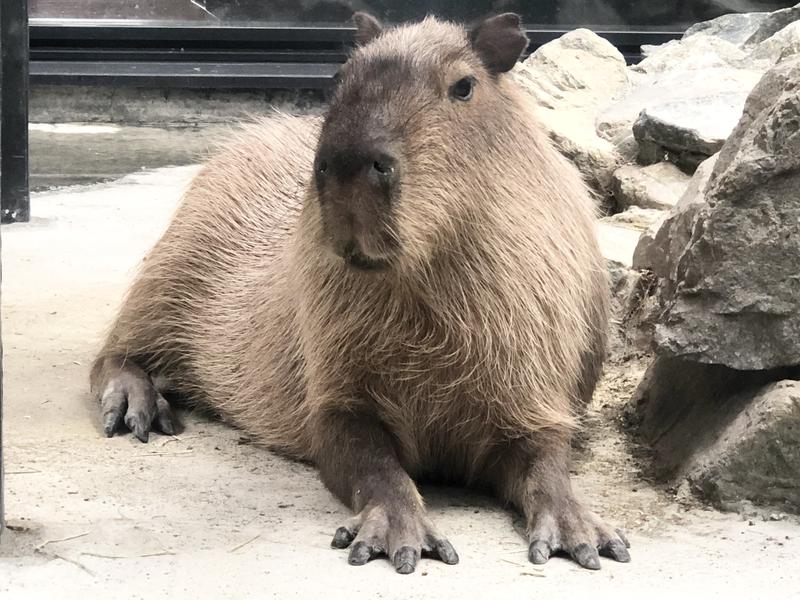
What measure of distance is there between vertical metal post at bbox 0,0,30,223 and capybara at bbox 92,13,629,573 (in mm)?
3444

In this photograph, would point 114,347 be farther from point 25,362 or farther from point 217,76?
point 217,76

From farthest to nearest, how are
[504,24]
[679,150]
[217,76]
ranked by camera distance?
[217,76]
[679,150]
[504,24]

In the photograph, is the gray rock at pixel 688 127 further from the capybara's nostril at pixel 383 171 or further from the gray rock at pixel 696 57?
the capybara's nostril at pixel 383 171

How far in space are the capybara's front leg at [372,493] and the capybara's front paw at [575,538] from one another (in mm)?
226

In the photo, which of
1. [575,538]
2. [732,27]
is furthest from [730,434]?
[732,27]

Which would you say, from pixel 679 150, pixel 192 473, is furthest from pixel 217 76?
pixel 192 473

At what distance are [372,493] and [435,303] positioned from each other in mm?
520

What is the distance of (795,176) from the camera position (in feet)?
11.1

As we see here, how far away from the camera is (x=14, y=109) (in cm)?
696

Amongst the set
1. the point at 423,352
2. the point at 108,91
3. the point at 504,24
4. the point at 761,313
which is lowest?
the point at 108,91

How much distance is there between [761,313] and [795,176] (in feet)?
1.21

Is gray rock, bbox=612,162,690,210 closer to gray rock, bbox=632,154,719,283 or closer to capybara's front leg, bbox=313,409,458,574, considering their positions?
gray rock, bbox=632,154,719,283

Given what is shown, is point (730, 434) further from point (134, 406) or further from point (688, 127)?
point (688, 127)

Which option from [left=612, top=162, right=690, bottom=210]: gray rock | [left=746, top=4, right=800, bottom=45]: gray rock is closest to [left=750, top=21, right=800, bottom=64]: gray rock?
[left=746, top=4, right=800, bottom=45]: gray rock
